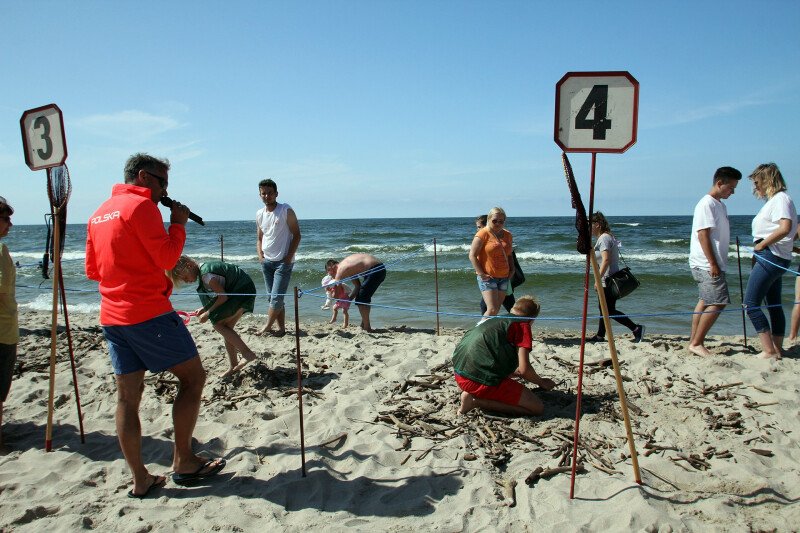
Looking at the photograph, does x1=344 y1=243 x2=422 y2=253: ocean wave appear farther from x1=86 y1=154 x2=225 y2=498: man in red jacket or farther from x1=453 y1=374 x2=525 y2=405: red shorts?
x1=86 y1=154 x2=225 y2=498: man in red jacket

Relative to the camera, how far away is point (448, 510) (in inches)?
124

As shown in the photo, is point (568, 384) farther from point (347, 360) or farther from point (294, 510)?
point (294, 510)

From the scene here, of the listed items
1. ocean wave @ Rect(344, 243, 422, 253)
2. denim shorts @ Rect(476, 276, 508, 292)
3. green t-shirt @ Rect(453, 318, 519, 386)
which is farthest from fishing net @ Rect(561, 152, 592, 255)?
ocean wave @ Rect(344, 243, 422, 253)

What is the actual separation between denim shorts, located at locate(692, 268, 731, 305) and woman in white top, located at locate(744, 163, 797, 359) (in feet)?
0.75

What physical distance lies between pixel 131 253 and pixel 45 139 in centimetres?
196

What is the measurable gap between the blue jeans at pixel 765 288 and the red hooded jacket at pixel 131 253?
17.6 ft

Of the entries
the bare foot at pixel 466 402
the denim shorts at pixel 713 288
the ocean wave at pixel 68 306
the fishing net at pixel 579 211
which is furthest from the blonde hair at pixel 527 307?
the ocean wave at pixel 68 306

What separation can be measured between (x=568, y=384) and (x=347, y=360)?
7.74 feet

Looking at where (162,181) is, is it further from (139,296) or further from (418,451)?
(418,451)

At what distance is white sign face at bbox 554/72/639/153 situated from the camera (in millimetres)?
3035

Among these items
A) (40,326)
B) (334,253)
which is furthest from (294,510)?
(334,253)

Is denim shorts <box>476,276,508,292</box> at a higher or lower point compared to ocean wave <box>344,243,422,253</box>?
higher

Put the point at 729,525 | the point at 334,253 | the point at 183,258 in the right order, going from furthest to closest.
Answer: the point at 334,253, the point at 183,258, the point at 729,525

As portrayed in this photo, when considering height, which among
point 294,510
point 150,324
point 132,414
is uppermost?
point 150,324
